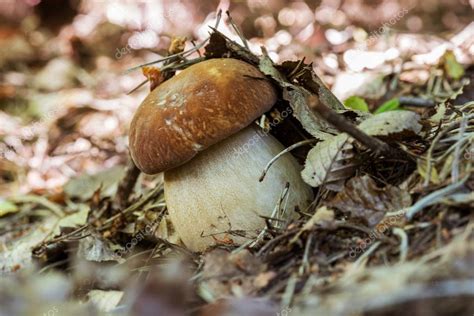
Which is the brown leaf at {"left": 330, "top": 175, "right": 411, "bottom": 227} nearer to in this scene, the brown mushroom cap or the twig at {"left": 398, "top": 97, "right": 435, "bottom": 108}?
the brown mushroom cap

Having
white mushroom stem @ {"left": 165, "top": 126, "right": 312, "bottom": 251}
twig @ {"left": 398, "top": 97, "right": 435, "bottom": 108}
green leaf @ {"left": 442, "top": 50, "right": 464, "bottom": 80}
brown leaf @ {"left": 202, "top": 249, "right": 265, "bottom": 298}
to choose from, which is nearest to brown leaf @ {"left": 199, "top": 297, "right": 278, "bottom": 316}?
brown leaf @ {"left": 202, "top": 249, "right": 265, "bottom": 298}

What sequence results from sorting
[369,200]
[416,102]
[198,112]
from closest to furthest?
[369,200] → [198,112] → [416,102]

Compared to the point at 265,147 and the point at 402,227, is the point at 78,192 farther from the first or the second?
the point at 402,227

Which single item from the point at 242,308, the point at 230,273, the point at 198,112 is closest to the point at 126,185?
the point at 198,112

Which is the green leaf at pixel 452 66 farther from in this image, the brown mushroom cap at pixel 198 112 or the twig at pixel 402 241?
the twig at pixel 402 241

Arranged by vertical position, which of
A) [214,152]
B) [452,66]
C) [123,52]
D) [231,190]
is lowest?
[452,66]

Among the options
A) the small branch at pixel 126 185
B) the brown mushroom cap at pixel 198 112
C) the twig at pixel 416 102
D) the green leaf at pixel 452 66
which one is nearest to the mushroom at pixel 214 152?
Result: the brown mushroom cap at pixel 198 112

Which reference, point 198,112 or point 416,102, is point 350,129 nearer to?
point 198,112
